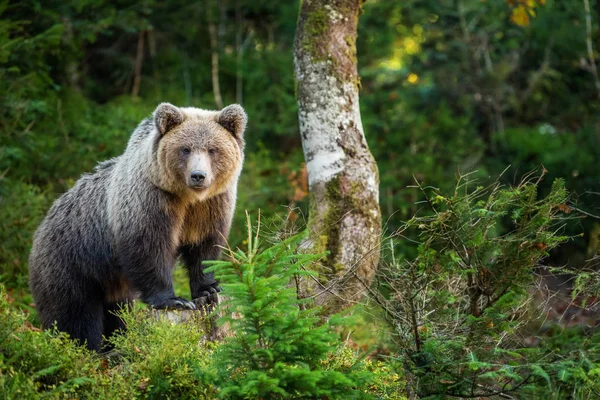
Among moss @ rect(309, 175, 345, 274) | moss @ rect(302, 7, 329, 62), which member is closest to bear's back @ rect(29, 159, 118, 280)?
moss @ rect(309, 175, 345, 274)

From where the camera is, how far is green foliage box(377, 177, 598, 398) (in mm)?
4957

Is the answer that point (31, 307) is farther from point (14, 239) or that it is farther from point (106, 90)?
point (106, 90)

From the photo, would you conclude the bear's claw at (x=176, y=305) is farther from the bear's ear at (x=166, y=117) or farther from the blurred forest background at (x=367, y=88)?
the blurred forest background at (x=367, y=88)

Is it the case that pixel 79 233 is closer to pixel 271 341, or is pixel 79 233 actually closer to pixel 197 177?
pixel 197 177

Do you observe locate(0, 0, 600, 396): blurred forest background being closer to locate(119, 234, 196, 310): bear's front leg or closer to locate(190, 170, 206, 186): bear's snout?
locate(119, 234, 196, 310): bear's front leg

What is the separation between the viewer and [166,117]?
6.59 m

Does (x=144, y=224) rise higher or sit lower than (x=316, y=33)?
lower

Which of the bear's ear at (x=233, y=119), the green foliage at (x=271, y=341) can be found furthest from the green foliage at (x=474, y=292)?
the bear's ear at (x=233, y=119)

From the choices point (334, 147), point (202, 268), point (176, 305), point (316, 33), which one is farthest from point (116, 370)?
point (316, 33)

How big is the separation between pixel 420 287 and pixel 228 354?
1459mm

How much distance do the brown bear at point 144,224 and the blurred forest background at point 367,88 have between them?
3.12 m

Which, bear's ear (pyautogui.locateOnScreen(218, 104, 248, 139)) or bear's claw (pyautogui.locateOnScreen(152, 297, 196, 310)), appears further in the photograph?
bear's ear (pyautogui.locateOnScreen(218, 104, 248, 139))

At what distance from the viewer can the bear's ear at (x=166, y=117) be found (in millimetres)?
6531

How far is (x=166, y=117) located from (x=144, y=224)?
94 centimetres
